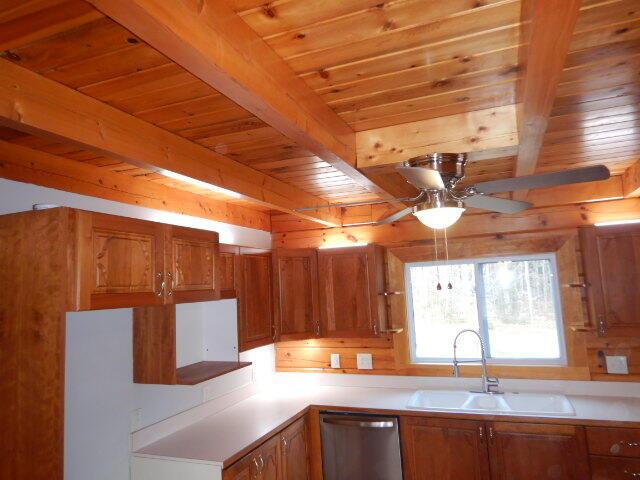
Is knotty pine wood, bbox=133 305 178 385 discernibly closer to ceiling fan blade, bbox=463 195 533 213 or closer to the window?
ceiling fan blade, bbox=463 195 533 213

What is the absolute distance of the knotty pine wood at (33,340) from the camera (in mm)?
1590

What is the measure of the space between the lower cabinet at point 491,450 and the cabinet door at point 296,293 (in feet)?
3.66

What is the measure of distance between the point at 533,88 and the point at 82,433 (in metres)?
2.48

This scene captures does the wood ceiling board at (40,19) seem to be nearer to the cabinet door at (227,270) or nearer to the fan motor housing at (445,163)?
the fan motor housing at (445,163)

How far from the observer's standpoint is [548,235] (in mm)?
3336

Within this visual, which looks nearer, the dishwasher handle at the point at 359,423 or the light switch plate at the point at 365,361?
the dishwasher handle at the point at 359,423

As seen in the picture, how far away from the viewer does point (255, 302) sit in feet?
10.9

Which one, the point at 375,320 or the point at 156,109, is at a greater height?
the point at 156,109

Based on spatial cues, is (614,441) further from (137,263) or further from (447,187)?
(137,263)

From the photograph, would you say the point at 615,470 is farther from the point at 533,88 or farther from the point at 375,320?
the point at 533,88

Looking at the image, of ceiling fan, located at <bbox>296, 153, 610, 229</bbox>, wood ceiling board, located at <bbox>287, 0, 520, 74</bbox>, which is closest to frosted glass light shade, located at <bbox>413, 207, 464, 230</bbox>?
ceiling fan, located at <bbox>296, 153, 610, 229</bbox>

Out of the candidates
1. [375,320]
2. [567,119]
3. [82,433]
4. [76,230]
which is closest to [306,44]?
[76,230]

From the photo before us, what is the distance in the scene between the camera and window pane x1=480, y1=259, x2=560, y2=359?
3.38 metres

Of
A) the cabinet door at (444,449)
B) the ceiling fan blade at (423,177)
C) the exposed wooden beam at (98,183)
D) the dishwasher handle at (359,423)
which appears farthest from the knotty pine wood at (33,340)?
the cabinet door at (444,449)
